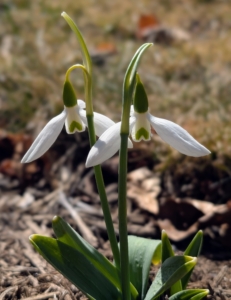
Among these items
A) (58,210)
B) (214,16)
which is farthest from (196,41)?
(58,210)

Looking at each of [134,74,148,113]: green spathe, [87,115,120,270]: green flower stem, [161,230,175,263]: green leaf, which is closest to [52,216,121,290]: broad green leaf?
[87,115,120,270]: green flower stem

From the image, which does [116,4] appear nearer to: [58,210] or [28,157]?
[58,210]

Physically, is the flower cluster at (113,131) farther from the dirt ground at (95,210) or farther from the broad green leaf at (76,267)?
the dirt ground at (95,210)

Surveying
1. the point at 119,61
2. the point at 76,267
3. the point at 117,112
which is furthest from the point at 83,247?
the point at 119,61

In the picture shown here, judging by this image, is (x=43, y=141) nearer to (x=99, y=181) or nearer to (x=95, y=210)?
(x=99, y=181)

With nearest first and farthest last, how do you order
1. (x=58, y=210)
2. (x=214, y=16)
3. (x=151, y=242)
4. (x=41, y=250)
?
(x=41, y=250) → (x=151, y=242) → (x=58, y=210) → (x=214, y=16)

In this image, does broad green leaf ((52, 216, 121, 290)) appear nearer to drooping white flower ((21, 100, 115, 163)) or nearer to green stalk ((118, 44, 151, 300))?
green stalk ((118, 44, 151, 300))
